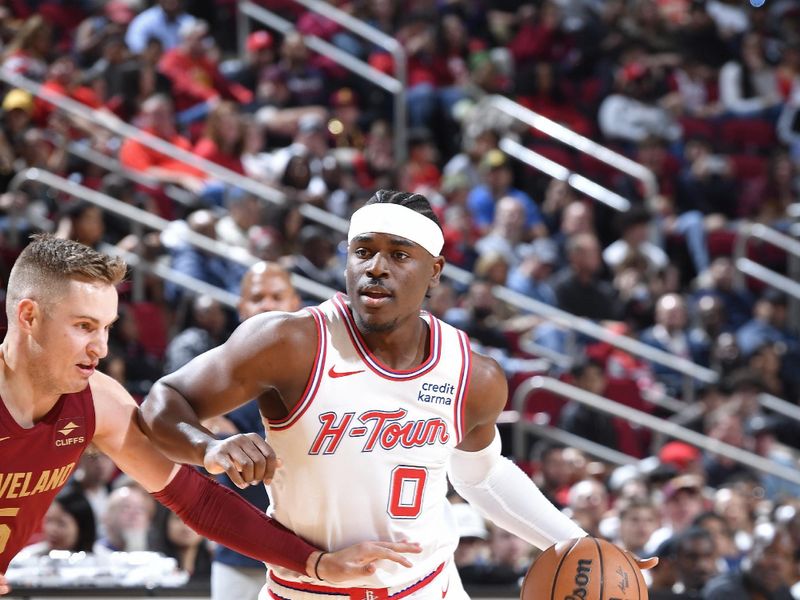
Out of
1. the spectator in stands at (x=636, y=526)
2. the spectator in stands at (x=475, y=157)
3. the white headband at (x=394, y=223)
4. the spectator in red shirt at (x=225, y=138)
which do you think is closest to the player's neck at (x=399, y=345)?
the white headband at (x=394, y=223)

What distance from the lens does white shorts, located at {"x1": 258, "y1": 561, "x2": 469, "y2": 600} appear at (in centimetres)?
380

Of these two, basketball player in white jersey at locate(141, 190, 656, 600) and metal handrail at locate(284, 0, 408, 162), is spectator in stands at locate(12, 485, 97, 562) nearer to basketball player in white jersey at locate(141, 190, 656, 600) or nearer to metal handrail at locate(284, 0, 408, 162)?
basketball player in white jersey at locate(141, 190, 656, 600)

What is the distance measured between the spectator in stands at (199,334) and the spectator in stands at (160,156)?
1.59 meters

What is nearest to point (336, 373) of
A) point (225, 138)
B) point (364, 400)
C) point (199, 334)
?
point (364, 400)

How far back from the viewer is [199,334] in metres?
8.02

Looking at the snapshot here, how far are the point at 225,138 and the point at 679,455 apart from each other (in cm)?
418

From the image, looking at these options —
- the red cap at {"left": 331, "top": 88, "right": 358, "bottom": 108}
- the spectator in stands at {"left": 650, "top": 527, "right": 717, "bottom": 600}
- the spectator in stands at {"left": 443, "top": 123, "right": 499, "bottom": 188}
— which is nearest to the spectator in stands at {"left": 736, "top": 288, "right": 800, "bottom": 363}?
the spectator in stands at {"left": 443, "top": 123, "right": 499, "bottom": 188}

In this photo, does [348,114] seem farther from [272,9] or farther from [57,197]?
[57,197]

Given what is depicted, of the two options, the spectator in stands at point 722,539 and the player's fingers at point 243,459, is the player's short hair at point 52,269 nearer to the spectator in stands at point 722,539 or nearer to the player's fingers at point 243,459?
the player's fingers at point 243,459

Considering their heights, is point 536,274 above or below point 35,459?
below

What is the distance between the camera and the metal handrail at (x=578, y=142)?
1207 cm

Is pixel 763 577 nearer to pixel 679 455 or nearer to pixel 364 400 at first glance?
pixel 679 455

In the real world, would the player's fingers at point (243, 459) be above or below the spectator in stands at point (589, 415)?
above

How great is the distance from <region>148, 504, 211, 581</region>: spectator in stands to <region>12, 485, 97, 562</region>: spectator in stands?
323mm
